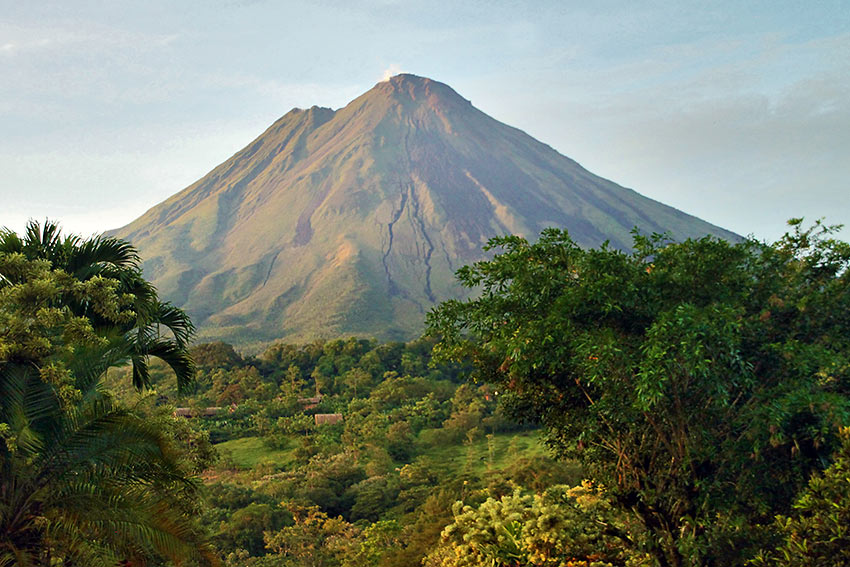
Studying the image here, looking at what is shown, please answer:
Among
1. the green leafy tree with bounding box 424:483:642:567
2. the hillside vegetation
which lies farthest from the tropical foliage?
the green leafy tree with bounding box 424:483:642:567

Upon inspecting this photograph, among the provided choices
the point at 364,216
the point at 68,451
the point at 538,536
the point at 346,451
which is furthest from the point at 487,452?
the point at 364,216

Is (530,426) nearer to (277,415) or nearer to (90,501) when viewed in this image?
(277,415)

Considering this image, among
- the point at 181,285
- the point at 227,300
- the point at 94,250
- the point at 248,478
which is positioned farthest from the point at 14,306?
the point at 181,285

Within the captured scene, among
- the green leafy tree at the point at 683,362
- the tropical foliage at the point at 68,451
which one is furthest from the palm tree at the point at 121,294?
the green leafy tree at the point at 683,362

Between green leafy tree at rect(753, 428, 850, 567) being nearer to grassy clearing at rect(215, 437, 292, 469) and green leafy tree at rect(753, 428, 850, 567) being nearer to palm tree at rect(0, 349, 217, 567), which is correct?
palm tree at rect(0, 349, 217, 567)

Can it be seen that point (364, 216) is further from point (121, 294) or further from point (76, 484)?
point (76, 484)

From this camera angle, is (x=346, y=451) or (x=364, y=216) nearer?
(x=346, y=451)

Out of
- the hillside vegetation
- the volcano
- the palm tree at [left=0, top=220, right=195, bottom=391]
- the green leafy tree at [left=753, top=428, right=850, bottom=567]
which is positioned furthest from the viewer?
the volcano
